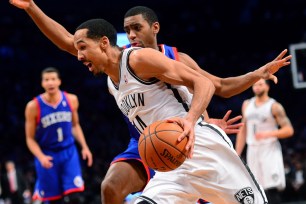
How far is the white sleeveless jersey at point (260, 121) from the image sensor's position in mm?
8102

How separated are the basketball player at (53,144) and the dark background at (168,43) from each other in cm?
864

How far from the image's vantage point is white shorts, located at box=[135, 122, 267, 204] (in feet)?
12.6

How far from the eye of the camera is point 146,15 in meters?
4.85

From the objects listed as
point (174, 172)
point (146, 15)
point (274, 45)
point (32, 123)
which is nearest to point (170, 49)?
point (146, 15)

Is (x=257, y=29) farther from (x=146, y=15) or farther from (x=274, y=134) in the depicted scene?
(x=146, y=15)

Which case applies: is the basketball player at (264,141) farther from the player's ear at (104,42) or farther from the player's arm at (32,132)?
the player's ear at (104,42)

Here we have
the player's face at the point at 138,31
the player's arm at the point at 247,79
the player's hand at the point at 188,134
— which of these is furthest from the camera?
the player's face at the point at 138,31

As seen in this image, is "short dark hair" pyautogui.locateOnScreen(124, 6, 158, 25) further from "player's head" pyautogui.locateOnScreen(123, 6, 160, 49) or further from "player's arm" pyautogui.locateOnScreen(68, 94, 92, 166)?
"player's arm" pyautogui.locateOnScreen(68, 94, 92, 166)

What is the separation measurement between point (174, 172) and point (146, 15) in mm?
1450

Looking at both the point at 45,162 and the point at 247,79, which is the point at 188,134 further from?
the point at 45,162

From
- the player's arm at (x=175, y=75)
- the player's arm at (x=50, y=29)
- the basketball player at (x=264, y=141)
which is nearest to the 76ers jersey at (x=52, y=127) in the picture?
the basketball player at (x=264, y=141)

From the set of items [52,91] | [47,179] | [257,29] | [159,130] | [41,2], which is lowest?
[47,179]

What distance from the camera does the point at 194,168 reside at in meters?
3.84

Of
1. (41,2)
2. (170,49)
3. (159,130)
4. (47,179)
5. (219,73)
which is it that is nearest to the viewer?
(159,130)
